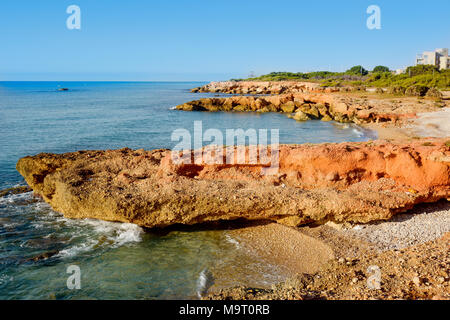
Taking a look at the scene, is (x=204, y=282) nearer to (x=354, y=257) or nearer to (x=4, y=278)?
(x=354, y=257)

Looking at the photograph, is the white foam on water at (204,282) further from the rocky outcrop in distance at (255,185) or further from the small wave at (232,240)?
the rocky outcrop in distance at (255,185)

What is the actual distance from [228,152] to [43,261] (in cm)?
702

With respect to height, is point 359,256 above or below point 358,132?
below

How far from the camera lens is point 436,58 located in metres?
130

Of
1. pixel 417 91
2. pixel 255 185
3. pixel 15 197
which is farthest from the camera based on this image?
pixel 417 91

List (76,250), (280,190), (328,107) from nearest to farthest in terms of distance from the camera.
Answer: (76,250) < (280,190) < (328,107)

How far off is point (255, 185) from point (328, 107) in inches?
1597

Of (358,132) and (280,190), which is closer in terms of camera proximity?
(280,190)

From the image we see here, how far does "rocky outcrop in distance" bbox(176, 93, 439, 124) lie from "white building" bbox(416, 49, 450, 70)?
9976cm

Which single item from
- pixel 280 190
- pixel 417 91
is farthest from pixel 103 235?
pixel 417 91

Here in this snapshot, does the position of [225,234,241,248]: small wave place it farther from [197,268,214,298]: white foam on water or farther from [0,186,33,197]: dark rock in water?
[0,186,33,197]: dark rock in water

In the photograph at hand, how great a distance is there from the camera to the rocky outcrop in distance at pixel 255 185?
33.8ft

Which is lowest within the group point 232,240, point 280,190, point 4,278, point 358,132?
point 4,278

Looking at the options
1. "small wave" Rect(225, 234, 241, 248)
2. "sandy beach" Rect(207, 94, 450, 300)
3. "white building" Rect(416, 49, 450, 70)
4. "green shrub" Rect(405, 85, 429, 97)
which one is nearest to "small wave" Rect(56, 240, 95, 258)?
"small wave" Rect(225, 234, 241, 248)
